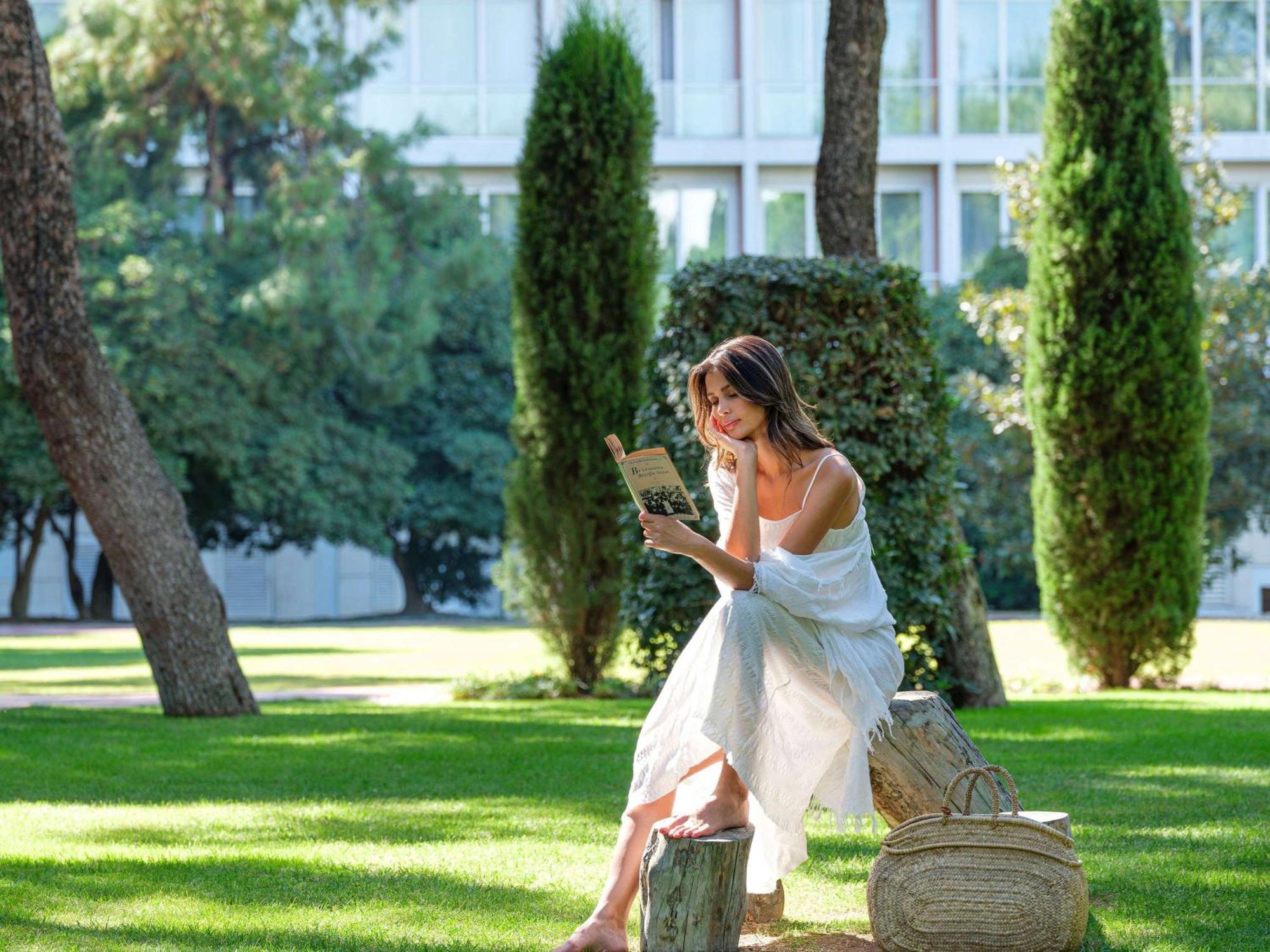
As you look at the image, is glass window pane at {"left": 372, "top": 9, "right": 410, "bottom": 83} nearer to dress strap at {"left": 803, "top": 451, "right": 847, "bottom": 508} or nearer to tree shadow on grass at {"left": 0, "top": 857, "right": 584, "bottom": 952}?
tree shadow on grass at {"left": 0, "top": 857, "right": 584, "bottom": 952}

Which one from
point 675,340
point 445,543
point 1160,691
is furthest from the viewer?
point 445,543

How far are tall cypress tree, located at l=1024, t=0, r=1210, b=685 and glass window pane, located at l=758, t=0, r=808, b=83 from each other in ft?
64.0

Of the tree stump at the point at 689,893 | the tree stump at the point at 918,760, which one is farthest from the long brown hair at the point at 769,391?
the tree stump at the point at 689,893

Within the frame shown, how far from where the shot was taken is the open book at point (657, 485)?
4.55 metres

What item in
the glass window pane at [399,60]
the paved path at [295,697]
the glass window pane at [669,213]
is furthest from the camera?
the glass window pane at [399,60]

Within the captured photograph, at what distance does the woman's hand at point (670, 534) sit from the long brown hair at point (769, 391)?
0.44 meters

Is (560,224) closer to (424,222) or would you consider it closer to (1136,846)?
(1136,846)

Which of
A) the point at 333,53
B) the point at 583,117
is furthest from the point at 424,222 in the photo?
the point at 583,117

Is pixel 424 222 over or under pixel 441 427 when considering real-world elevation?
over

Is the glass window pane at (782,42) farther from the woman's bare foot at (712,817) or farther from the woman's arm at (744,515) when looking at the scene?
the woman's bare foot at (712,817)

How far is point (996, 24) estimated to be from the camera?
3247cm

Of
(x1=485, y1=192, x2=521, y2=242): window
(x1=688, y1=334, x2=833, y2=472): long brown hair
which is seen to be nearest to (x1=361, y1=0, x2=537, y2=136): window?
(x1=485, y1=192, x2=521, y2=242): window

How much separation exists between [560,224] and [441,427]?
1904 centimetres

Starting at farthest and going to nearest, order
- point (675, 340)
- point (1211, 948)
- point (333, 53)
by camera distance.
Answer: point (333, 53) < point (675, 340) < point (1211, 948)
